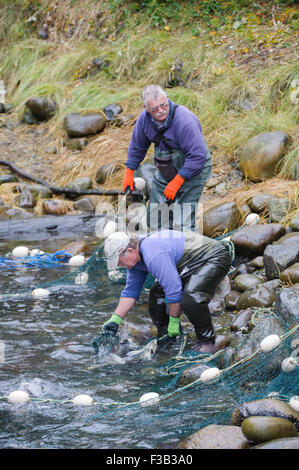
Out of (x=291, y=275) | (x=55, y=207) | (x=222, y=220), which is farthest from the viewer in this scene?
(x=55, y=207)

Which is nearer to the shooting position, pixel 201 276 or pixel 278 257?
pixel 201 276

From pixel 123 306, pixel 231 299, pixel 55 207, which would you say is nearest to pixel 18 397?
pixel 123 306

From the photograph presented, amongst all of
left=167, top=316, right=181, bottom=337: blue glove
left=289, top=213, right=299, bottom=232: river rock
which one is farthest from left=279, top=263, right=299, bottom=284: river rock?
left=167, top=316, right=181, bottom=337: blue glove

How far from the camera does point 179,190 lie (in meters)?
6.06

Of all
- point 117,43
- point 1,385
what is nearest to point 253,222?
point 1,385

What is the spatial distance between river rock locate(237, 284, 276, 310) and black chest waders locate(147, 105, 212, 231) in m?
0.87

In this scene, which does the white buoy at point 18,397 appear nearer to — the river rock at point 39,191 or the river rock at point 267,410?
A: the river rock at point 267,410

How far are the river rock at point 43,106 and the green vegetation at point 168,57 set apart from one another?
0.21m

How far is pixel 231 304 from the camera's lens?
20.2ft

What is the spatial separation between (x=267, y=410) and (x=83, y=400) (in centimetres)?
133

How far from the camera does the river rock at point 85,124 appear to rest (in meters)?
11.5

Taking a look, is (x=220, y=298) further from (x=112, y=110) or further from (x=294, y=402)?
(x=112, y=110)

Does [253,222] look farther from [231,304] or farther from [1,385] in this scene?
[1,385]

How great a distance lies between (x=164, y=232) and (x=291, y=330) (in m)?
1.51
